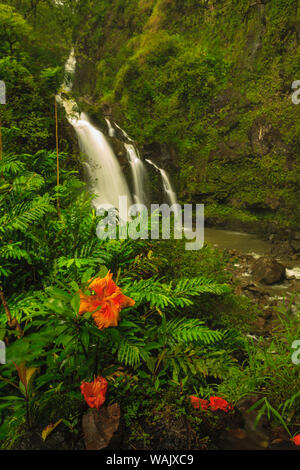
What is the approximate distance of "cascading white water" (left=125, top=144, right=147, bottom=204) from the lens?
1100cm

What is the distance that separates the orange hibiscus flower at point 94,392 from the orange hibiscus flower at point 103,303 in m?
0.24

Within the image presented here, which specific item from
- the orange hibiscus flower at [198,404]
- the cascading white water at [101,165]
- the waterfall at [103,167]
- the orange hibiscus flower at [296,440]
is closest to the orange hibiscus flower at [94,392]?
the orange hibiscus flower at [198,404]

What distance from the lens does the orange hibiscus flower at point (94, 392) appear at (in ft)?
3.53

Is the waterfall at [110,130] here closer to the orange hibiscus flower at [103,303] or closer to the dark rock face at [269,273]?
the dark rock face at [269,273]

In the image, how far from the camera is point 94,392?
3.59 ft

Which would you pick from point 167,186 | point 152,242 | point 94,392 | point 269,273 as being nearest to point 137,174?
point 167,186

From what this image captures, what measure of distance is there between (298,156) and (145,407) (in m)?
11.6

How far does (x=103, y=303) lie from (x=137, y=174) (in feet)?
34.3

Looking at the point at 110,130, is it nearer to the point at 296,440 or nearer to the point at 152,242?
the point at 152,242

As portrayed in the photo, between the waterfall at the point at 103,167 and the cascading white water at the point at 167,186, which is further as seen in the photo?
the cascading white water at the point at 167,186

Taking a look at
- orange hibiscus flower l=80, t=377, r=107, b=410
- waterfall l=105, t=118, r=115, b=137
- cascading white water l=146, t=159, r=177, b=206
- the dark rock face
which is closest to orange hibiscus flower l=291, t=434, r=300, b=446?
orange hibiscus flower l=80, t=377, r=107, b=410

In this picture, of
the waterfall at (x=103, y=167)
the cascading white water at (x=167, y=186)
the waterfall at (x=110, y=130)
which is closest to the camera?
the waterfall at (x=103, y=167)
